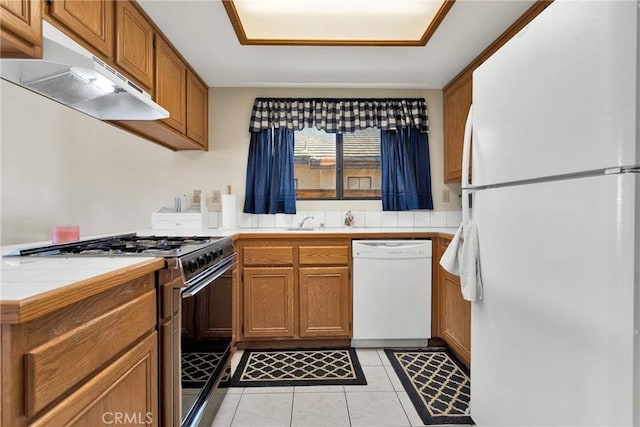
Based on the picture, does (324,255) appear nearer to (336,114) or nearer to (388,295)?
(388,295)

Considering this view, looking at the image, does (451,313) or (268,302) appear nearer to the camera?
(451,313)

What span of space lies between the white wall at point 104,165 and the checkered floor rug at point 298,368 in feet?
4.27

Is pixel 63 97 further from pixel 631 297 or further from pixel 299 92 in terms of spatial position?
pixel 631 297

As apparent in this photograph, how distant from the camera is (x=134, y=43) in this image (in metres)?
1.80

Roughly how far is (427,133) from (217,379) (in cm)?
263

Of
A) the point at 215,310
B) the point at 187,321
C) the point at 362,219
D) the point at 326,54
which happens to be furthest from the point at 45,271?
the point at 362,219

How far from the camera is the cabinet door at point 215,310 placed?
57.2 inches

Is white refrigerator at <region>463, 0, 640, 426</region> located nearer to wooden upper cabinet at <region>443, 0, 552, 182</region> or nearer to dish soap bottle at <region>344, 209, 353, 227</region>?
wooden upper cabinet at <region>443, 0, 552, 182</region>

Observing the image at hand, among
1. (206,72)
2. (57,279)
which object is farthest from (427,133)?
(57,279)

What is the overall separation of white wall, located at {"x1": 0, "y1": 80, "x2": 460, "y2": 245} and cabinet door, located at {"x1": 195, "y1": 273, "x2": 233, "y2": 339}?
101cm

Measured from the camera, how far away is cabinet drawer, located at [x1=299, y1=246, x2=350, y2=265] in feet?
8.34

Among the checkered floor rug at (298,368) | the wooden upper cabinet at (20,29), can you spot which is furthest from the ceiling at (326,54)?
the checkered floor rug at (298,368)

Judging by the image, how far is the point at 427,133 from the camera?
3.06 metres

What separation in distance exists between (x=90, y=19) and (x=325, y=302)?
2.19m
